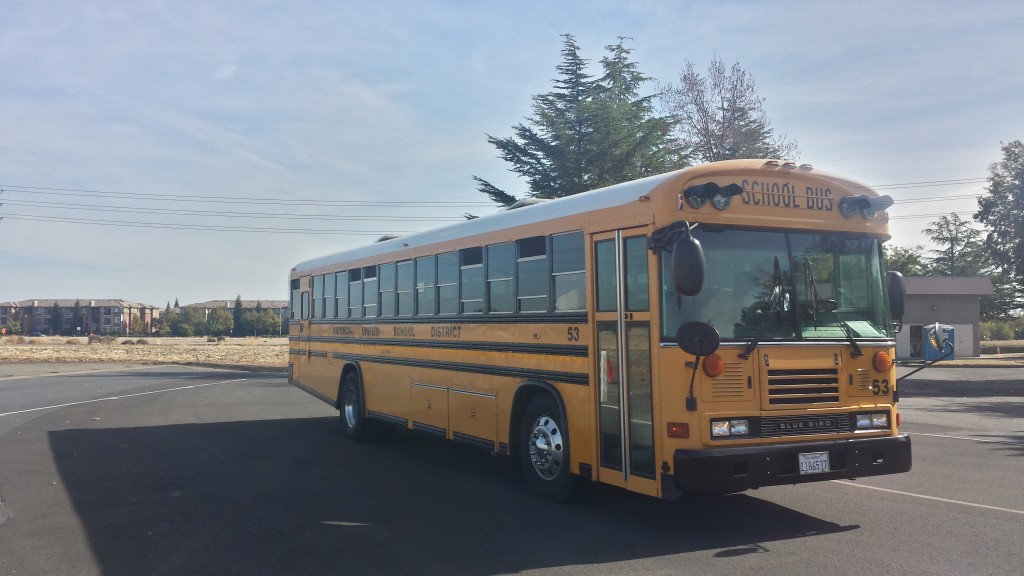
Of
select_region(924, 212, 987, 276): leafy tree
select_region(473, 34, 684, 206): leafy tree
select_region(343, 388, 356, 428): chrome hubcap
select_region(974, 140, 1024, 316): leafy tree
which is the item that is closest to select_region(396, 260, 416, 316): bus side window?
select_region(343, 388, 356, 428): chrome hubcap

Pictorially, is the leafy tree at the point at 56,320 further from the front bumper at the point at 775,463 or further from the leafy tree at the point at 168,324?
the front bumper at the point at 775,463

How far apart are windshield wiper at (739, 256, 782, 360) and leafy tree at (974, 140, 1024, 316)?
133 ft

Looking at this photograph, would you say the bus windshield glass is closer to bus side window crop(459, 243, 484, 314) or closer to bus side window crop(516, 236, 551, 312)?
bus side window crop(516, 236, 551, 312)

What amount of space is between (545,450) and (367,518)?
1826mm

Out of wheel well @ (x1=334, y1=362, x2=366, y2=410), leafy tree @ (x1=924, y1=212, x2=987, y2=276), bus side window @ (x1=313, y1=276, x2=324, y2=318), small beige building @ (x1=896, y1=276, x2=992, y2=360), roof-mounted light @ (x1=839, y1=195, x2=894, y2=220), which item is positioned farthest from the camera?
leafy tree @ (x1=924, y1=212, x2=987, y2=276)

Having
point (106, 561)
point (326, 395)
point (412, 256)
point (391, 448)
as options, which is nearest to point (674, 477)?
point (106, 561)

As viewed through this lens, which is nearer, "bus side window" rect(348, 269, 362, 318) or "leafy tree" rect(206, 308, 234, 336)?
"bus side window" rect(348, 269, 362, 318)

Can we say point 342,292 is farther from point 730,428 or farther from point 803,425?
point 803,425

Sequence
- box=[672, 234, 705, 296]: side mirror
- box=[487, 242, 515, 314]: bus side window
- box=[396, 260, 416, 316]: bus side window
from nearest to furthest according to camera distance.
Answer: box=[672, 234, 705, 296]: side mirror < box=[487, 242, 515, 314]: bus side window < box=[396, 260, 416, 316]: bus side window

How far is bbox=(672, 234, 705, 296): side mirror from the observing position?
249 inches

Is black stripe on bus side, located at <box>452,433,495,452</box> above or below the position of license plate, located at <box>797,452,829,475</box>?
below

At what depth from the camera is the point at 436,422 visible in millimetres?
10695

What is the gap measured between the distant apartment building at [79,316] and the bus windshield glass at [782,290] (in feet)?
538

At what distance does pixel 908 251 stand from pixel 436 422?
82692 mm
